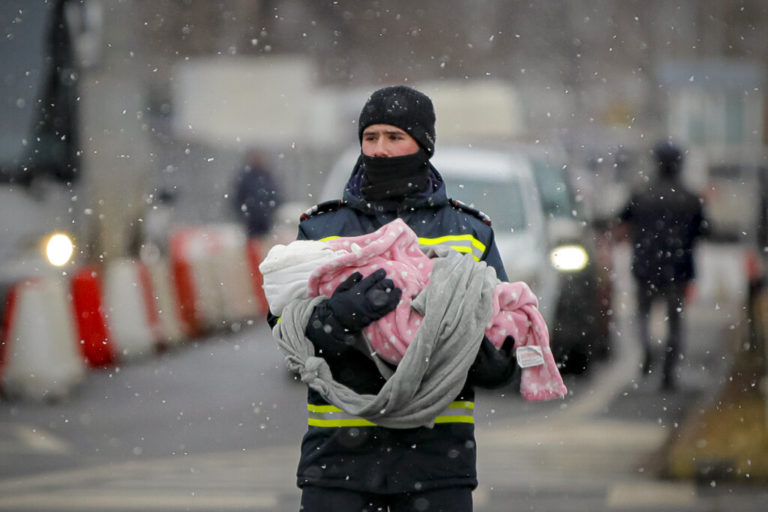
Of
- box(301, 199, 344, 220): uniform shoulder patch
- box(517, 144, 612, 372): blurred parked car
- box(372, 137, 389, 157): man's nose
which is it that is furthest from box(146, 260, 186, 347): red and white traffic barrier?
box(372, 137, 389, 157): man's nose

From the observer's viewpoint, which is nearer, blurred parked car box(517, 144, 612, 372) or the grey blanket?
the grey blanket

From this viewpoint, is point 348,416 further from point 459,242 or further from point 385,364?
point 459,242

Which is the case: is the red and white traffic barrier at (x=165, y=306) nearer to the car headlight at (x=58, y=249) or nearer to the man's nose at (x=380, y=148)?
the car headlight at (x=58, y=249)

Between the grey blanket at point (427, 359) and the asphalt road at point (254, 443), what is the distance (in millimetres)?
3725

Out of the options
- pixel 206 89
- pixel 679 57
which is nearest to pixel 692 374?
pixel 206 89

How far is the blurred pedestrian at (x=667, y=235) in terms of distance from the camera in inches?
455

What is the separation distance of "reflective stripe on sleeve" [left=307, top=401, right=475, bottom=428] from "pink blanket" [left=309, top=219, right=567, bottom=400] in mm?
166

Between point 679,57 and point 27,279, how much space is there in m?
63.7

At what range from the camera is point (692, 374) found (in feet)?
41.4

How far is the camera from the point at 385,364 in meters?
3.60

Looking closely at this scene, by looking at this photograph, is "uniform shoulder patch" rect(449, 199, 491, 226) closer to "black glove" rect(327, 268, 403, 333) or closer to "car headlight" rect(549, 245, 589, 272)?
"black glove" rect(327, 268, 403, 333)

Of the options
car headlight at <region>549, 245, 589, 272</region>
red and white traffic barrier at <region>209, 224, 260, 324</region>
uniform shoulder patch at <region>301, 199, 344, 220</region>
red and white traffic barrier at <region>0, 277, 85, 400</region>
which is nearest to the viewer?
uniform shoulder patch at <region>301, 199, 344, 220</region>

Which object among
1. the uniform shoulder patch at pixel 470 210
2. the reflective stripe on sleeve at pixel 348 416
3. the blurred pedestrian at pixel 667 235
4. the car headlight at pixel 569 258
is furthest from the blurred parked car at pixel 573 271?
the reflective stripe on sleeve at pixel 348 416

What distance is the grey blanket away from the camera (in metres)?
3.51
